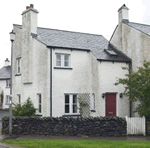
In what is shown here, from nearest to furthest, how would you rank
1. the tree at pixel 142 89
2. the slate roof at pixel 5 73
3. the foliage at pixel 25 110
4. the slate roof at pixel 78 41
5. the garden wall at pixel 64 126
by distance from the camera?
1. the garden wall at pixel 64 126
2. the tree at pixel 142 89
3. the foliage at pixel 25 110
4. the slate roof at pixel 78 41
5. the slate roof at pixel 5 73

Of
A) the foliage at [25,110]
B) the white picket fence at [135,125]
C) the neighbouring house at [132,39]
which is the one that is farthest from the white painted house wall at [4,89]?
the white picket fence at [135,125]

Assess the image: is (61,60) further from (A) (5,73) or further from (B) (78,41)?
(A) (5,73)

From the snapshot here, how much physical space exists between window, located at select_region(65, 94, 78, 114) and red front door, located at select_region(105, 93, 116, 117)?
236 cm

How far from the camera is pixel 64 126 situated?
577 inches

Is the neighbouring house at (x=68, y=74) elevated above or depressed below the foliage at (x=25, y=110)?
above

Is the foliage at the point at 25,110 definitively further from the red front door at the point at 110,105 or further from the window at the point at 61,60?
the red front door at the point at 110,105

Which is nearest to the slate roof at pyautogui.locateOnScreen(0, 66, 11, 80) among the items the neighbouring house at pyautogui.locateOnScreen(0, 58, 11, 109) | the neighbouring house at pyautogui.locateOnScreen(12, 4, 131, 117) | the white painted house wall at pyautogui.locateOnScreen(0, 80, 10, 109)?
the neighbouring house at pyautogui.locateOnScreen(0, 58, 11, 109)

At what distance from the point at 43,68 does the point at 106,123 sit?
6.79 metres

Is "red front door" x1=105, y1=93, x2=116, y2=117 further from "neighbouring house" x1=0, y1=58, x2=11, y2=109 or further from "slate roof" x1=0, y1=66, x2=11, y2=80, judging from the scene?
"slate roof" x1=0, y1=66, x2=11, y2=80

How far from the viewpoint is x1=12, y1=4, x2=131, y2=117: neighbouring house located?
60.8 feet

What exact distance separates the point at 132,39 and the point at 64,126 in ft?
32.0

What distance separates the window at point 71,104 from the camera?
62.3ft

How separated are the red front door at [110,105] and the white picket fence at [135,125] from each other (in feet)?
11.5

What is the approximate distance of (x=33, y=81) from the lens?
20203 mm
